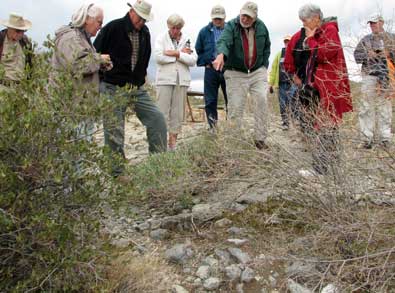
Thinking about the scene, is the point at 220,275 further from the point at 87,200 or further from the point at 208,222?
the point at 87,200

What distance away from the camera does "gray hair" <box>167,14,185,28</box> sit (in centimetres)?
599

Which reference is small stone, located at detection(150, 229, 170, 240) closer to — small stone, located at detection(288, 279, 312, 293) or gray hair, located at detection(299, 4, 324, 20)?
small stone, located at detection(288, 279, 312, 293)

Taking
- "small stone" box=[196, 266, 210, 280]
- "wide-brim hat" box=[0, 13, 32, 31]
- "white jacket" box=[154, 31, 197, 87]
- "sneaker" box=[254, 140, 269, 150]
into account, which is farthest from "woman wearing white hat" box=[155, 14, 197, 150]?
"small stone" box=[196, 266, 210, 280]

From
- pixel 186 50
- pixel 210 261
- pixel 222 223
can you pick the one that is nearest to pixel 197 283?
pixel 210 261

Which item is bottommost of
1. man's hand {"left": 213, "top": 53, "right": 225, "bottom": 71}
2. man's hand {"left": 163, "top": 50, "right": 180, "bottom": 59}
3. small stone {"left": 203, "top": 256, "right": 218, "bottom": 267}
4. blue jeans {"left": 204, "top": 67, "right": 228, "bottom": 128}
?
small stone {"left": 203, "top": 256, "right": 218, "bottom": 267}

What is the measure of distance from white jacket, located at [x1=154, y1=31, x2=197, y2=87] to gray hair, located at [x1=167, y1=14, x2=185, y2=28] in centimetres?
12

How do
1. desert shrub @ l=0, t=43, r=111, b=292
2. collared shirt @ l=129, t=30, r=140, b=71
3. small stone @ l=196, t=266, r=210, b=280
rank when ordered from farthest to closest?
1. collared shirt @ l=129, t=30, r=140, b=71
2. small stone @ l=196, t=266, r=210, b=280
3. desert shrub @ l=0, t=43, r=111, b=292

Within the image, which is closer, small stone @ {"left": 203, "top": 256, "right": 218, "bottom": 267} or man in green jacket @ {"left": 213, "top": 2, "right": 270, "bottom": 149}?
small stone @ {"left": 203, "top": 256, "right": 218, "bottom": 267}

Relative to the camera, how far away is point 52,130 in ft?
8.07

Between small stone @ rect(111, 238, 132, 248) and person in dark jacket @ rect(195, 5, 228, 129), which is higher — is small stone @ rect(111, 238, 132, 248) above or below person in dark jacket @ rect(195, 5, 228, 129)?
below

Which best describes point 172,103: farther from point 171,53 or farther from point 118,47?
point 118,47

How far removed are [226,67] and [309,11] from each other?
4.38 feet

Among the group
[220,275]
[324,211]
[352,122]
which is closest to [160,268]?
[220,275]

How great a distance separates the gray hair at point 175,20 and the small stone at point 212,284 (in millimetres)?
3743
